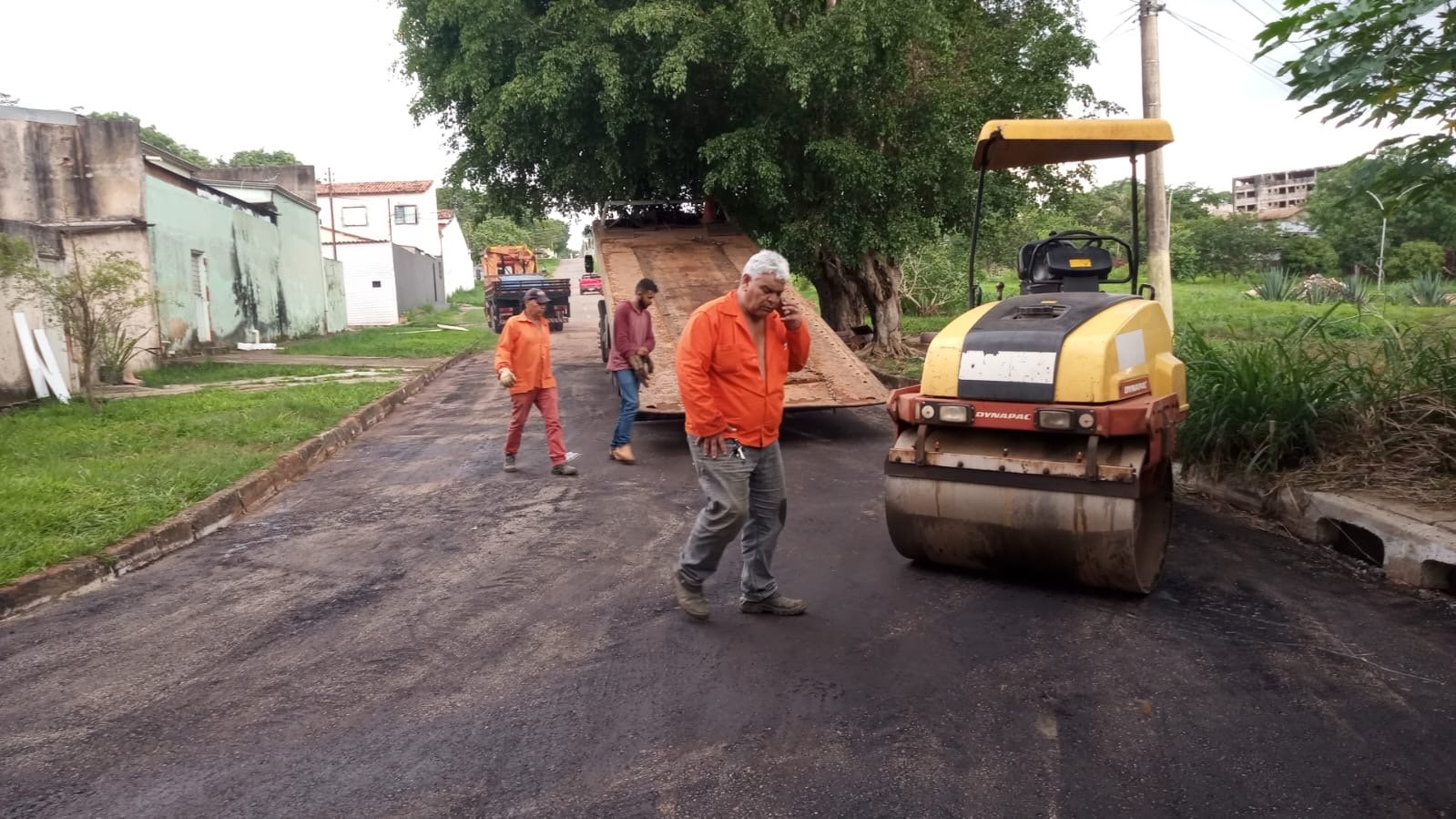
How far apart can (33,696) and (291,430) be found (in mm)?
6448

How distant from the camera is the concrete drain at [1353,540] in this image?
575 cm

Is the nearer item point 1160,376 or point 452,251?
point 1160,376

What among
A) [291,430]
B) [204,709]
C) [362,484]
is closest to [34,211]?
[291,430]

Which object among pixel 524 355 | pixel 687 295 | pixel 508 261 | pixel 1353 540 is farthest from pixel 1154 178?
pixel 508 261

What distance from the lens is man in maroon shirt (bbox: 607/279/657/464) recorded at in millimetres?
9375

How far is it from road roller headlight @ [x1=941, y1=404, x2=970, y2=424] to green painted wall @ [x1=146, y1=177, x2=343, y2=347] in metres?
12.1

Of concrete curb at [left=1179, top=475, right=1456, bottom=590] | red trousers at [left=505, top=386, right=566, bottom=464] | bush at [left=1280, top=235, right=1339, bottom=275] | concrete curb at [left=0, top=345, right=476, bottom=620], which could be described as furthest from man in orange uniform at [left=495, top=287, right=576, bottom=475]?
bush at [left=1280, top=235, right=1339, bottom=275]

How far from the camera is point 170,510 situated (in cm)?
700

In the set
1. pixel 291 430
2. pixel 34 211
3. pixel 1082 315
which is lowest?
pixel 291 430

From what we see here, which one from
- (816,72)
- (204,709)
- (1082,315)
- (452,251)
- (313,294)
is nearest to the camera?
(204,709)

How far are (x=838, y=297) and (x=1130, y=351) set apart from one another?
37.7 feet

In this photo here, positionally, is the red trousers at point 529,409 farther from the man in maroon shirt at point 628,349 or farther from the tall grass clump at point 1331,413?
the tall grass clump at point 1331,413

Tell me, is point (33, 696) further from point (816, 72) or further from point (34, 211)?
point (34, 211)

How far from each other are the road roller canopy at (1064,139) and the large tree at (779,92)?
5.33 meters
